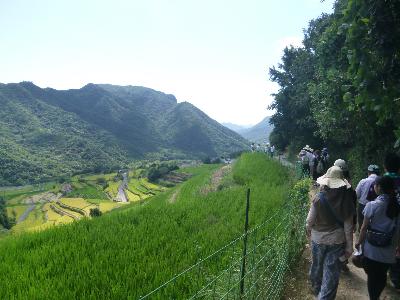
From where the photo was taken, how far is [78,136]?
497 ft

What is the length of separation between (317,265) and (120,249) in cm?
405

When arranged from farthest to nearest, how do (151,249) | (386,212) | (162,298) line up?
(151,249) < (162,298) < (386,212)

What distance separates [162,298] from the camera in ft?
16.0

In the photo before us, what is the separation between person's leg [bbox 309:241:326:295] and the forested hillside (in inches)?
73.2

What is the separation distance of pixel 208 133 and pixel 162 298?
596 feet

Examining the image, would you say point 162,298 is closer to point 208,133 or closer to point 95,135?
point 95,135

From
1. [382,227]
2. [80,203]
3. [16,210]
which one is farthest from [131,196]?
[382,227]

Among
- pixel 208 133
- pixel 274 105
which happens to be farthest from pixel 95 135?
pixel 274 105

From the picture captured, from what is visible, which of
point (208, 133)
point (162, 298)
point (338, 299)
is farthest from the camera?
point (208, 133)

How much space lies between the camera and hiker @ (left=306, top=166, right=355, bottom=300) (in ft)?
15.1

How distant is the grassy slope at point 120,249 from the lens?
5461 millimetres

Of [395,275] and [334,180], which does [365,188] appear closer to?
[395,275]

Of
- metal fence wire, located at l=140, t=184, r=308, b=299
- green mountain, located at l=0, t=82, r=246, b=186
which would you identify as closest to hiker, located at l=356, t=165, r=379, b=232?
metal fence wire, located at l=140, t=184, r=308, b=299

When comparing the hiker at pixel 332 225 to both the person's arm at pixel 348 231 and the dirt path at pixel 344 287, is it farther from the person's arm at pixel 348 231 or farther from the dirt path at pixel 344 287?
the dirt path at pixel 344 287
